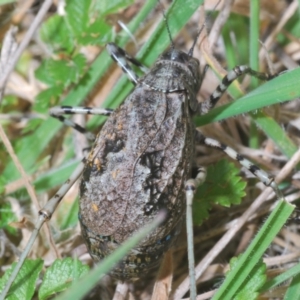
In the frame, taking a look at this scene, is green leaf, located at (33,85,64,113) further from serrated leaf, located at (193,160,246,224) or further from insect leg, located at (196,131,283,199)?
serrated leaf, located at (193,160,246,224)

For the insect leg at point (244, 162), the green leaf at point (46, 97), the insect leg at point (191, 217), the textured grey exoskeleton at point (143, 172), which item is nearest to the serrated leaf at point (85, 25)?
the green leaf at point (46, 97)

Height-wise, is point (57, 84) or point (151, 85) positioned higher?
point (57, 84)

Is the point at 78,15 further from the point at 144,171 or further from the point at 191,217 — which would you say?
the point at 191,217

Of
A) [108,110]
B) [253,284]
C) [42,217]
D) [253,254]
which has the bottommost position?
[253,284]

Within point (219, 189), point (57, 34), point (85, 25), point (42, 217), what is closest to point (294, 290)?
point (219, 189)

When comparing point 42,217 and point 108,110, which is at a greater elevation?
point 108,110

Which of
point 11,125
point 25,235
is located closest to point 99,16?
point 11,125

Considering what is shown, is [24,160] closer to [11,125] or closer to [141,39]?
[11,125]

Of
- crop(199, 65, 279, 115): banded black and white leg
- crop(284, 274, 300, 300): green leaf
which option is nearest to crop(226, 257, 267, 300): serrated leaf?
crop(284, 274, 300, 300): green leaf
